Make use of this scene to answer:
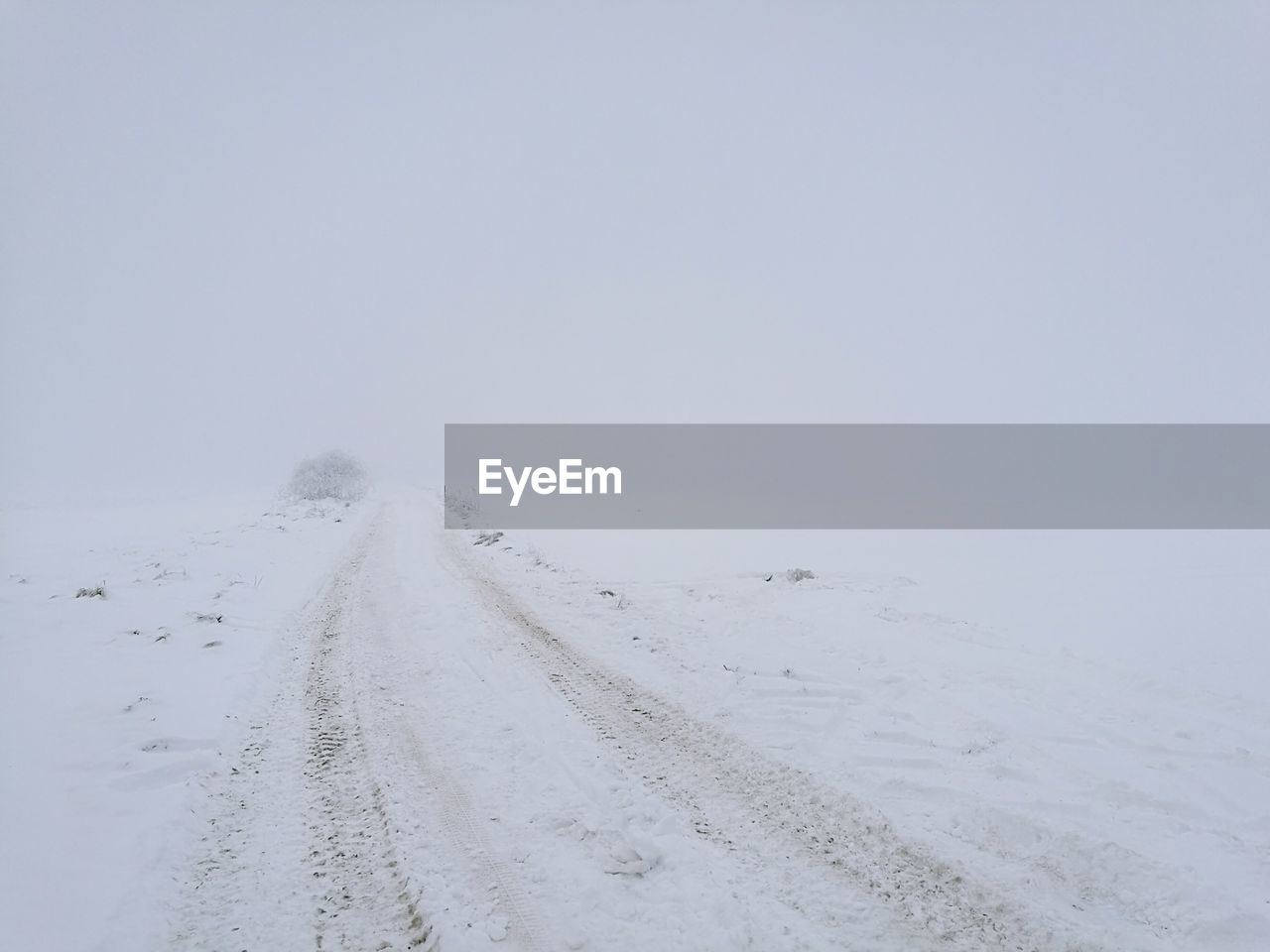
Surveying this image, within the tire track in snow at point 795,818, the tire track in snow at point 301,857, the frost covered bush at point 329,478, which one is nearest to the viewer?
the tire track in snow at point 301,857

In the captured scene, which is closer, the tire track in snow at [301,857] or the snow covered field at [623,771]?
the tire track in snow at [301,857]

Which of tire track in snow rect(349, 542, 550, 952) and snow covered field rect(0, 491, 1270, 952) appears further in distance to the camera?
snow covered field rect(0, 491, 1270, 952)

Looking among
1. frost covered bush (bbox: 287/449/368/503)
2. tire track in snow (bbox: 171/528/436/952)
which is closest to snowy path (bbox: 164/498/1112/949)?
tire track in snow (bbox: 171/528/436/952)

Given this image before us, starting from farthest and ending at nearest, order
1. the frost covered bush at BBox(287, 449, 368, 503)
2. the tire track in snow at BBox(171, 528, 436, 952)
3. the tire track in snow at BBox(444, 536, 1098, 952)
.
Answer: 1. the frost covered bush at BBox(287, 449, 368, 503)
2. the tire track in snow at BBox(444, 536, 1098, 952)
3. the tire track in snow at BBox(171, 528, 436, 952)

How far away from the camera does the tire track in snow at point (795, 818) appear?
4.64 metres

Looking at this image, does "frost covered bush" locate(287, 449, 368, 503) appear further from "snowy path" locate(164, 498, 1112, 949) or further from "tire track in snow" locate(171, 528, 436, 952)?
"tire track in snow" locate(171, 528, 436, 952)

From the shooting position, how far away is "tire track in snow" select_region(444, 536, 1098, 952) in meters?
4.64

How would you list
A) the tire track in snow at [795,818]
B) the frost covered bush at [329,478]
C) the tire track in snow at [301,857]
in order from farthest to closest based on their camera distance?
the frost covered bush at [329,478], the tire track in snow at [795,818], the tire track in snow at [301,857]

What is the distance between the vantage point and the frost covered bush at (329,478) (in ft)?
135

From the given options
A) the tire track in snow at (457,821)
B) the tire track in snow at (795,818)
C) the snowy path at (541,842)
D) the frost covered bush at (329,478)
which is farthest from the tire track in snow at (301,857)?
the frost covered bush at (329,478)

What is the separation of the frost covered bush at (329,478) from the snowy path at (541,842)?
35.8 metres

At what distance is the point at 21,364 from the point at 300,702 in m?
197

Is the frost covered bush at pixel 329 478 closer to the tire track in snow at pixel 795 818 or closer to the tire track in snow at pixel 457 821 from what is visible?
the tire track in snow at pixel 457 821

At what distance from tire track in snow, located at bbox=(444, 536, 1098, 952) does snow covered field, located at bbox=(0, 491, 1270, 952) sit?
0.03 metres
